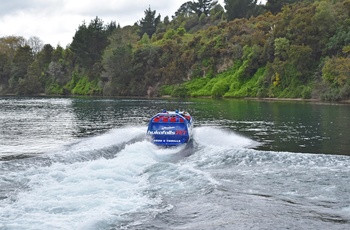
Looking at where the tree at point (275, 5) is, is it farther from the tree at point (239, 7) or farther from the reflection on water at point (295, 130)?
the reflection on water at point (295, 130)

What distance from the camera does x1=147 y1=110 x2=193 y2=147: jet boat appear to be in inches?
1216

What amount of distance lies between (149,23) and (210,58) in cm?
7870

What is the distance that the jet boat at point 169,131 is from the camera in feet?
101

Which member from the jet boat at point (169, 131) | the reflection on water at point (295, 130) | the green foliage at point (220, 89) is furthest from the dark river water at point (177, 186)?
the green foliage at point (220, 89)

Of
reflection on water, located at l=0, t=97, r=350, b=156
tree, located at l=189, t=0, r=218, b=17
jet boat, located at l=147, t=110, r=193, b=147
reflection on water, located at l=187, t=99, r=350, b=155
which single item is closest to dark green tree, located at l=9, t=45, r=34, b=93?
tree, located at l=189, t=0, r=218, b=17

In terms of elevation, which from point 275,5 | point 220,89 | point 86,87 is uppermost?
point 275,5

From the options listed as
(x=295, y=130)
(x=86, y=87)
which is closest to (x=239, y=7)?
(x=86, y=87)

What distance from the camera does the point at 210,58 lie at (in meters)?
114

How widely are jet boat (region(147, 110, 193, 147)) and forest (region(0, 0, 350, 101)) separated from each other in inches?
2070

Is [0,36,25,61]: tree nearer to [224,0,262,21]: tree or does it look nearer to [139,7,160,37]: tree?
[139,7,160,37]: tree

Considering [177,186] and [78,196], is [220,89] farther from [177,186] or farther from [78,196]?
[78,196]

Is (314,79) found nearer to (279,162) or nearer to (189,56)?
(189,56)

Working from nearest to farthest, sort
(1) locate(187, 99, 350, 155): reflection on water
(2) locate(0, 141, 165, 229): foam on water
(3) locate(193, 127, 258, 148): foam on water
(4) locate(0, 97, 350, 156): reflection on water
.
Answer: (2) locate(0, 141, 165, 229): foam on water < (1) locate(187, 99, 350, 155): reflection on water < (4) locate(0, 97, 350, 156): reflection on water < (3) locate(193, 127, 258, 148): foam on water

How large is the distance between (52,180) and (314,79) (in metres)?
75.9
